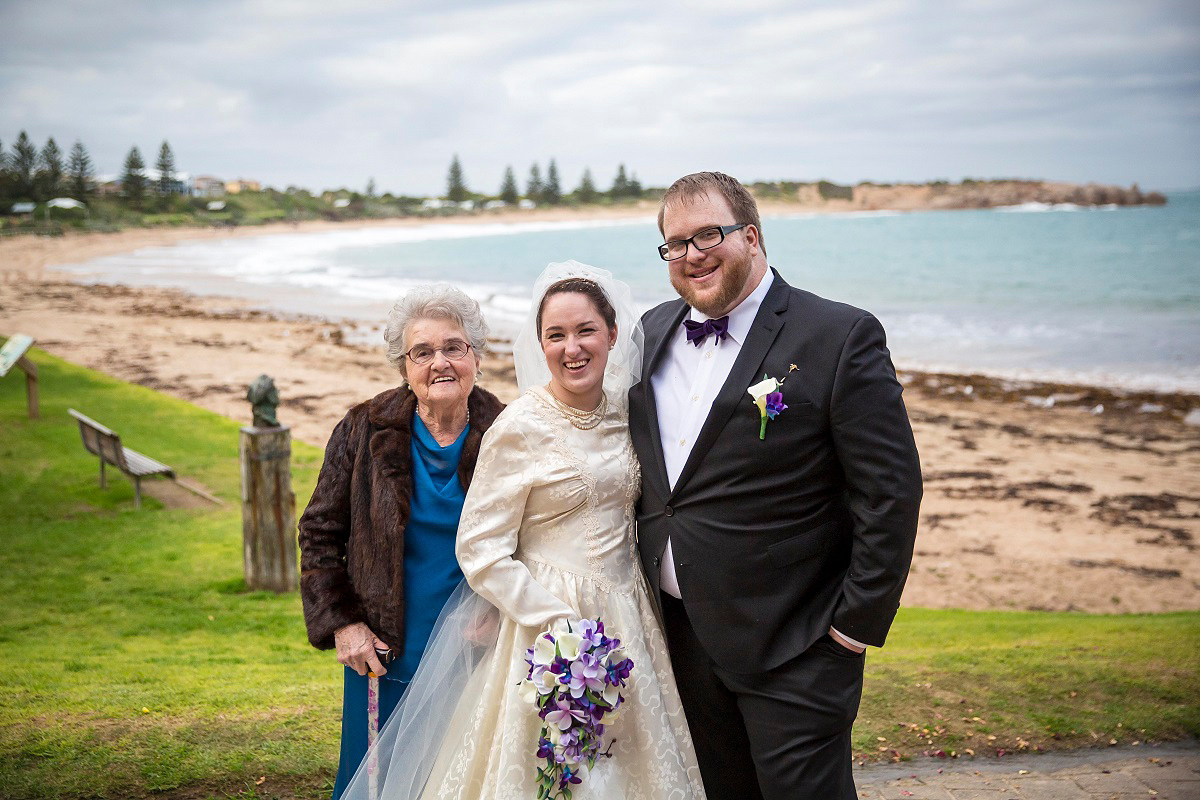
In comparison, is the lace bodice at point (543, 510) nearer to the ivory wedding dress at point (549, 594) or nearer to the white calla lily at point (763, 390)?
the ivory wedding dress at point (549, 594)

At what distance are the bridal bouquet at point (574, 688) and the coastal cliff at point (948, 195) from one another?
383 ft

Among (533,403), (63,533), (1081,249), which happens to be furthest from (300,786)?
(1081,249)

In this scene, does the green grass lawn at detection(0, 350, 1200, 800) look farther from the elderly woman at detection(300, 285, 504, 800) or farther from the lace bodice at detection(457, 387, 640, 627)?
the lace bodice at detection(457, 387, 640, 627)

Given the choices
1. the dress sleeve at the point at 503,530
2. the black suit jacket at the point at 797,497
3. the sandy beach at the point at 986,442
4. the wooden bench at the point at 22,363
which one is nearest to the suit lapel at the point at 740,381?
the black suit jacket at the point at 797,497

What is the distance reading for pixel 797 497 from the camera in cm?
272

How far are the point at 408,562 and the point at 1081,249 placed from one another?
64.4 m

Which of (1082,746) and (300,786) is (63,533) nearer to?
(300,786)

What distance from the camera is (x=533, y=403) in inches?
114

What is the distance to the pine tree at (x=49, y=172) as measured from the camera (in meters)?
71.9

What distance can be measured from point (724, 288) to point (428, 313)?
0.99 meters

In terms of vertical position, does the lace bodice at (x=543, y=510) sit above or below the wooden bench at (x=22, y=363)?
above

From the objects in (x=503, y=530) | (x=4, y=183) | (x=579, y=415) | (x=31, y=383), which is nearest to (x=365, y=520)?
(x=503, y=530)

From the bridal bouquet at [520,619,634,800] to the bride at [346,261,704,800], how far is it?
0.42ft

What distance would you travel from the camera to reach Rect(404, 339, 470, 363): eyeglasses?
118 inches
